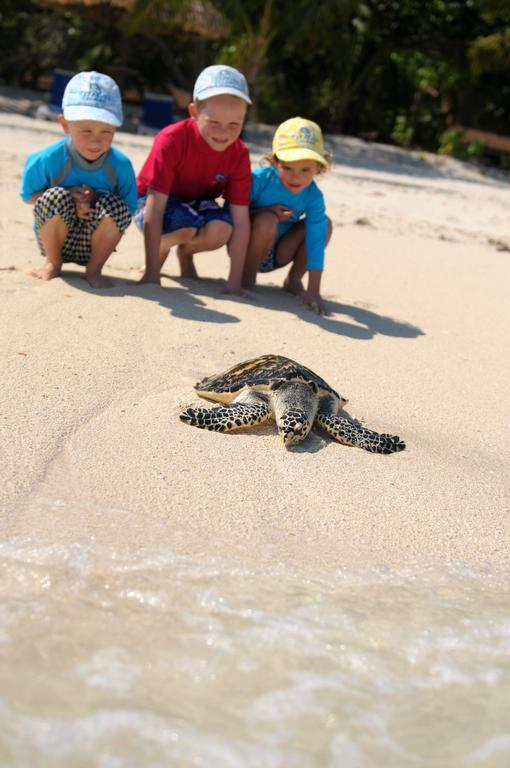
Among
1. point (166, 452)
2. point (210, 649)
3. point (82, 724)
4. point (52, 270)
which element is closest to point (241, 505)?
point (166, 452)

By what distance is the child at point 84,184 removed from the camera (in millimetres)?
4520

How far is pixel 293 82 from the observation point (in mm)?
21312

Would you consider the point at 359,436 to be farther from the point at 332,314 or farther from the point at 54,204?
the point at 54,204

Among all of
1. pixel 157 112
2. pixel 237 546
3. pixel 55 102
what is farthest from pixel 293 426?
pixel 55 102

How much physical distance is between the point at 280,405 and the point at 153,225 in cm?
190

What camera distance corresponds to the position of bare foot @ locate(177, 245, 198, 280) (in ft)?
17.7

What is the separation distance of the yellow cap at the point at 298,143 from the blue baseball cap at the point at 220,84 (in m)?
0.33

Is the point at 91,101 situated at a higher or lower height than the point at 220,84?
lower

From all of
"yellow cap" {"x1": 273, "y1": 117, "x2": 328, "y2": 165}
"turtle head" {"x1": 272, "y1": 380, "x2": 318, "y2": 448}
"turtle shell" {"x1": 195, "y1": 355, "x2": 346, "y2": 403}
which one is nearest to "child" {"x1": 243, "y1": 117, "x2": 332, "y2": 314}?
"yellow cap" {"x1": 273, "y1": 117, "x2": 328, "y2": 165}

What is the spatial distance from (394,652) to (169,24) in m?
14.7

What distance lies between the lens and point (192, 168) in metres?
4.97

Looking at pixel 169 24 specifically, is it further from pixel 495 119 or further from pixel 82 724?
pixel 82 724

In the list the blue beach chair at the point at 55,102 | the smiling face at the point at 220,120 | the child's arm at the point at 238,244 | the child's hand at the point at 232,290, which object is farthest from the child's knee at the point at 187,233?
the blue beach chair at the point at 55,102

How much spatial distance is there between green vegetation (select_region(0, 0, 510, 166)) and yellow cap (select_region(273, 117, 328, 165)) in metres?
10.9
